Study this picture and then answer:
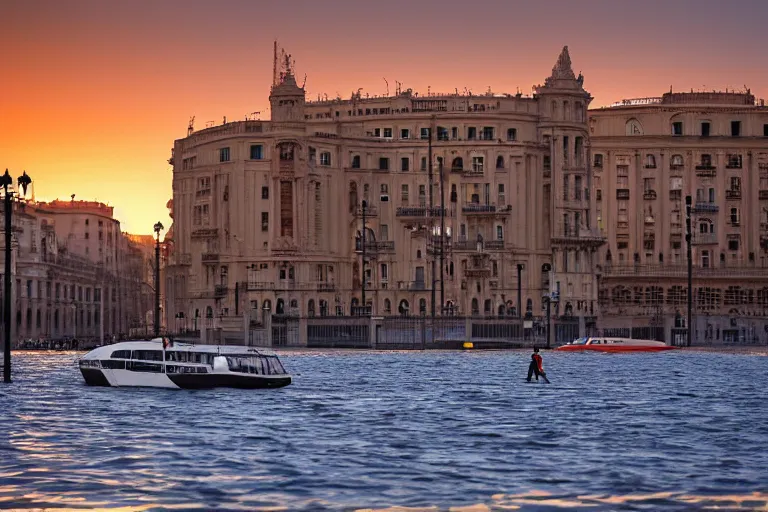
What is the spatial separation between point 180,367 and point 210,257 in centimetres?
9662

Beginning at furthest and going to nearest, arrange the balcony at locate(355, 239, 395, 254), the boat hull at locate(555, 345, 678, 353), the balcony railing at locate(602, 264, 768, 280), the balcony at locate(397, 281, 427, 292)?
the balcony railing at locate(602, 264, 768, 280), the balcony at locate(355, 239, 395, 254), the balcony at locate(397, 281, 427, 292), the boat hull at locate(555, 345, 678, 353)

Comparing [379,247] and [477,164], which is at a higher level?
[477,164]

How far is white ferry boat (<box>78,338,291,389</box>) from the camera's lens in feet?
242

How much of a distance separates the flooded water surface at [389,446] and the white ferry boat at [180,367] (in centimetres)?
91

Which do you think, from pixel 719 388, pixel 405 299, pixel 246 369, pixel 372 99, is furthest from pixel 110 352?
pixel 372 99

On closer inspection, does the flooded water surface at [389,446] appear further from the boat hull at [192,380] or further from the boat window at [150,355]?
the boat window at [150,355]

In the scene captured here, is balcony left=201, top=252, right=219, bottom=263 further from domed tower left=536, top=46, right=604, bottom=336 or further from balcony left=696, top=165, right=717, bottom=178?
balcony left=696, top=165, right=717, bottom=178

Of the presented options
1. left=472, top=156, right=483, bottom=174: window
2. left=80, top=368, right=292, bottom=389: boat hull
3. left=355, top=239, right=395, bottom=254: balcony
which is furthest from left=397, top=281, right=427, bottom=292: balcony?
left=80, top=368, right=292, bottom=389: boat hull

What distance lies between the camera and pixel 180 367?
7419 cm

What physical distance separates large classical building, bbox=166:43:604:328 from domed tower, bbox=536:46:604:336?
0.15 m

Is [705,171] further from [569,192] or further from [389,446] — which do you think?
[389,446]

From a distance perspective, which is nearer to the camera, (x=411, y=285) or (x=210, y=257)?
(x=411, y=285)

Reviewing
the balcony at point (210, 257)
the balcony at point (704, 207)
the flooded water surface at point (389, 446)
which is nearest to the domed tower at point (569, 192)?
the balcony at point (704, 207)

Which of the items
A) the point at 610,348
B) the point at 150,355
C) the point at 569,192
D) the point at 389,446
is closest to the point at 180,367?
the point at 150,355
